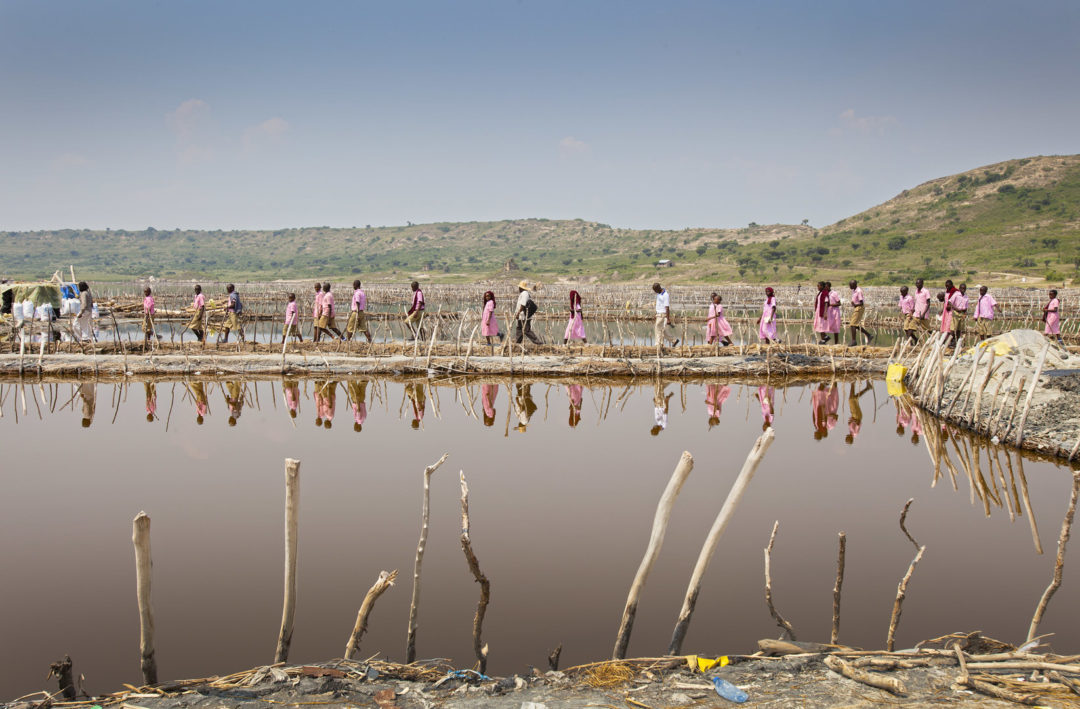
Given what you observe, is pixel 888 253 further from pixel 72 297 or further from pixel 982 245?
pixel 72 297

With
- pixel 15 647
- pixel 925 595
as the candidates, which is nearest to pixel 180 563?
pixel 15 647

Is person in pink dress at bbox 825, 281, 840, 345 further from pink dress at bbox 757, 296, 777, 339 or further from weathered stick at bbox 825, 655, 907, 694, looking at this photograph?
weathered stick at bbox 825, 655, 907, 694

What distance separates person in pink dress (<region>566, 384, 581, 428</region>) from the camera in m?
10.3

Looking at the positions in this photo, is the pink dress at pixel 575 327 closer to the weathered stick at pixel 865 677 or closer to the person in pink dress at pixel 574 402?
the person in pink dress at pixel 574 402

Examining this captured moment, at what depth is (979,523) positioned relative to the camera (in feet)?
20.7

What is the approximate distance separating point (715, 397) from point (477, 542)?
731cm

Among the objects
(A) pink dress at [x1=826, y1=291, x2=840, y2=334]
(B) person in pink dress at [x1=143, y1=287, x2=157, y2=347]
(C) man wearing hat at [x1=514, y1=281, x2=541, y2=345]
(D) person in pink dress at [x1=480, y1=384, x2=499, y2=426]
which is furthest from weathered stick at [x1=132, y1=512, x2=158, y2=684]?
(A) pink dress at [x1=826, y1=291, x2=840, y2=334]

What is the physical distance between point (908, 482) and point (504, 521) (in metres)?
4.18

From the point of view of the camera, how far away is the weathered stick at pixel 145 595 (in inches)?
141

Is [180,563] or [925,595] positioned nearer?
[925,595]

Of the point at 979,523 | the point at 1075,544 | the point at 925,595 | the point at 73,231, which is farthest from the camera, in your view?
the point at 73,231

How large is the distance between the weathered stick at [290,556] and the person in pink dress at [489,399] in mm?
6085

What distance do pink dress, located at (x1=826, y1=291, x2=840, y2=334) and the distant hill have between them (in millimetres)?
28827

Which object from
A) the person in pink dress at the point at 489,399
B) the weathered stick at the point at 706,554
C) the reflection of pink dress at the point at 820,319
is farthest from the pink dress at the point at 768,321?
the weathered stick at the point at 706,554
